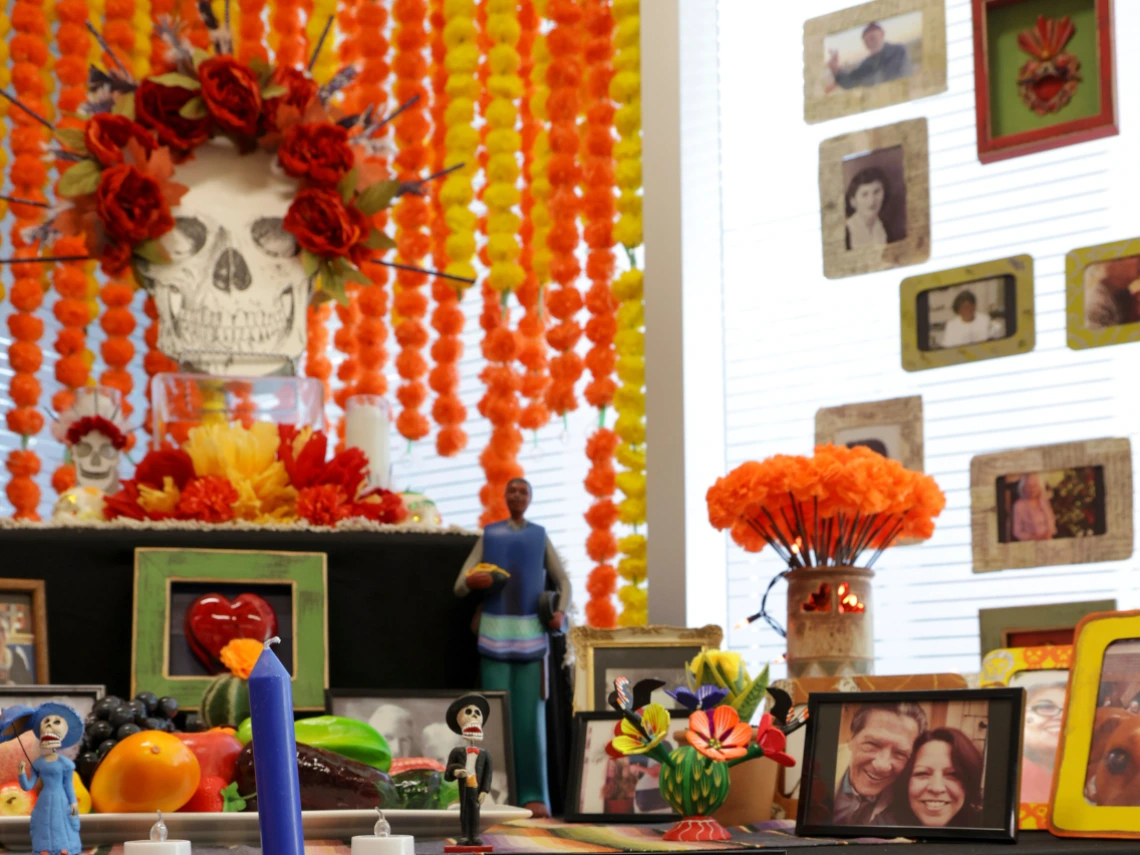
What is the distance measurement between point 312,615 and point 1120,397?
114cm

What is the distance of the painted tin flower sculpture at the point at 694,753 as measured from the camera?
122cm

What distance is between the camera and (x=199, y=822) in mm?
1138

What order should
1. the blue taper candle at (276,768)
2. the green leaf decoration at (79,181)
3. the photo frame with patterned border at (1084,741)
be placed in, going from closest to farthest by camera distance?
1. the blue taper candle at (276,768)
2. the photo frame with patterned border at (1084,741)
3. the green leaf decoration at (79,181)

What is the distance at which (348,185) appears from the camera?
7.13 ft

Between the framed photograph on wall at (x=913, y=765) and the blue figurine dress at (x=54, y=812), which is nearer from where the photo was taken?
the blue figurine dress at (x=54, y=812)

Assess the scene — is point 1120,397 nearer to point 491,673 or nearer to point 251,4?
point 491,673

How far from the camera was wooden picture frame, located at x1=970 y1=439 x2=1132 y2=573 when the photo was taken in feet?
6.41

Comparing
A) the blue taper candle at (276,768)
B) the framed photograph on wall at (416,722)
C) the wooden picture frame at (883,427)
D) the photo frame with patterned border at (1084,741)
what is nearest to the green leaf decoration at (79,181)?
the framed photograph on wall at (416,722)

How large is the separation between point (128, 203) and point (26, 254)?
1.04 meters

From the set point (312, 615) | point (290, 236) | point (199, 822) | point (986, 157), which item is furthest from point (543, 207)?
point (199, 822)

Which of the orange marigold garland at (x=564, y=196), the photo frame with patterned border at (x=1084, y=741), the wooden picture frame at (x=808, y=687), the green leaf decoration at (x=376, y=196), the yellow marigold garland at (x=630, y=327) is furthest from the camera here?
the orange marigold garland at (x=564, y=196)

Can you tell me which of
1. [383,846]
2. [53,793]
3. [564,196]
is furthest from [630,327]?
[383,846]

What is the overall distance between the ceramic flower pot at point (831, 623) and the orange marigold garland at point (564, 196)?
0.97 metres

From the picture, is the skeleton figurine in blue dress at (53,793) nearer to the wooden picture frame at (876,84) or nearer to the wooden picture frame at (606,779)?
the wooden picture frame at (606,779)
